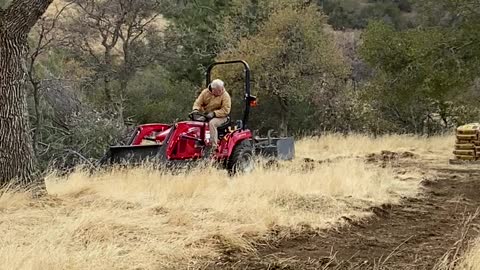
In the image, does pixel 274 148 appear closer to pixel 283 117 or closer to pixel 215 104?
pixel 215 104


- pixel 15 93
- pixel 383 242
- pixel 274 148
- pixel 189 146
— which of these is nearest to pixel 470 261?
pixel 383 242

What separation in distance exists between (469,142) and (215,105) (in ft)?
22.0

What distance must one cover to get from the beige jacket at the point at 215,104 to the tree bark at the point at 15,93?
Answer: 380 centimetres

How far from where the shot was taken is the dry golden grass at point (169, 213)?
5348mm

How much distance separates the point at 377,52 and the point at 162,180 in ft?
28.9

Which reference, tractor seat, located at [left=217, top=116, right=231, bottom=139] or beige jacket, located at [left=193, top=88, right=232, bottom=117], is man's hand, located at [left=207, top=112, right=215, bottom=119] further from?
tractor seat, located at [left=217, top=116, right=231, bottom=139]

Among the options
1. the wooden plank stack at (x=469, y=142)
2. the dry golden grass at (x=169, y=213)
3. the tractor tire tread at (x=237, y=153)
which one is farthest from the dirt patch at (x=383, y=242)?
the wooden plank stack at (x=469, y=142)

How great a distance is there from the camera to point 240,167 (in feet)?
36.0

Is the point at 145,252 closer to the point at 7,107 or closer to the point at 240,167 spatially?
the point at 7,107

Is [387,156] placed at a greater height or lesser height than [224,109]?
lesser

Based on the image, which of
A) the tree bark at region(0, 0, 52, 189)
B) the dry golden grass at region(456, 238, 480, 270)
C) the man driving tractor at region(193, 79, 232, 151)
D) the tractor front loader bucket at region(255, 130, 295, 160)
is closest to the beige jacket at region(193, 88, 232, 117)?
the man driving tractor at region(193, 79, 232, 151)

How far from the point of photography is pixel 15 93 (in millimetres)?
7762

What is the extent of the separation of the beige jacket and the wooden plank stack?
6218 millimetres

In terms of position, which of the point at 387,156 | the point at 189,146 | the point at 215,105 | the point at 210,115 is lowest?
the point at 387,156
